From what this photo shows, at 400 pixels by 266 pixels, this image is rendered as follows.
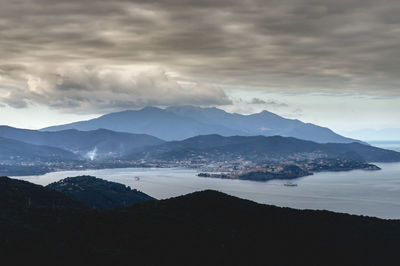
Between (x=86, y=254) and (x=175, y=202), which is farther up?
(x=175, y=202)

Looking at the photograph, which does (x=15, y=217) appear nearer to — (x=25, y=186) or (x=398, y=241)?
(x=25, y=186)

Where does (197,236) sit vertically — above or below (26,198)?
below

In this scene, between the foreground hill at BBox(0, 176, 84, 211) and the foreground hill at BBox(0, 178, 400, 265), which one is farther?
the foreground hill at BBox(0, 176, 84, 211)

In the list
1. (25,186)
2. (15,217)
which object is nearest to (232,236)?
(15,217)

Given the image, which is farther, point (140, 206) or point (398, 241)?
point (140, 206)

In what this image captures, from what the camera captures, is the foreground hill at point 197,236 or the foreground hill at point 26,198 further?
the foreground hill at point 26,198

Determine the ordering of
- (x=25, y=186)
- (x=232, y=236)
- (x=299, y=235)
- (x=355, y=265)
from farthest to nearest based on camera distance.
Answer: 1. (x=25, y=186)
2. (x=299, y=235)
3. (x=232, y=236)
4. (x=355, y=265)

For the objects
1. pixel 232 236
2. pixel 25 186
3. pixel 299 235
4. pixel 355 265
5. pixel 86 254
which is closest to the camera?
pixel 86 254

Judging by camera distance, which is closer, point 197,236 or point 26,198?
point 197,236
